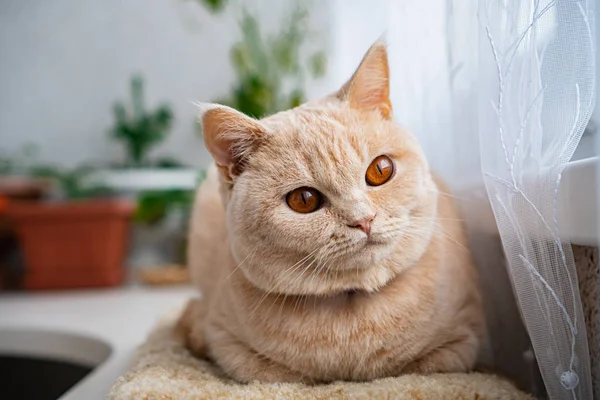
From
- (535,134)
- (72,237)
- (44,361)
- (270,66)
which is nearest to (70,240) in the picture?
(72,237)

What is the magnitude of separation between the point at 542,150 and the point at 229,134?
47 centimetres

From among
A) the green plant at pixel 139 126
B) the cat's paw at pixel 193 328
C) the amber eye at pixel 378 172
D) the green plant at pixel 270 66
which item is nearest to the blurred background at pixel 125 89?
the green plant at pixel 139 126

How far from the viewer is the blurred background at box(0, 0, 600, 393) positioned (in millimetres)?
2254

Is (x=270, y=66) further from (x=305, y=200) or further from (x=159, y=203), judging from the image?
(x=305, y=200)

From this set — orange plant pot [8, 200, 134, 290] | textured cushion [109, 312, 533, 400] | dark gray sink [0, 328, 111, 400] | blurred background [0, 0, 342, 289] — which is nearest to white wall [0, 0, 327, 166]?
blurred background [0, 0, 342, 289]

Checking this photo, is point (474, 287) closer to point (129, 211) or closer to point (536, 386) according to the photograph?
point (536, 386)

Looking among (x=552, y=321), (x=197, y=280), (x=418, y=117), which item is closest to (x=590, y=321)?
(x=552, y=321)

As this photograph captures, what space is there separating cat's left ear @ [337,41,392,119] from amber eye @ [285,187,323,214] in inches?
7.6

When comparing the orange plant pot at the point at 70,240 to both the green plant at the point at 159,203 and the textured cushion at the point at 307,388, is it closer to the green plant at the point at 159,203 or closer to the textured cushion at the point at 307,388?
the green plant at the point at 159,203

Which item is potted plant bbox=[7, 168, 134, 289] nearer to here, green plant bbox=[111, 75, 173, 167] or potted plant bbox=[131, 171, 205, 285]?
potted plant bbox=[131, 171, 205, 285]

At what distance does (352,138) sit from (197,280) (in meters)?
0.67

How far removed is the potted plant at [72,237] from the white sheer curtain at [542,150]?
6.19 ft

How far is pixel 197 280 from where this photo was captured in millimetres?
1272

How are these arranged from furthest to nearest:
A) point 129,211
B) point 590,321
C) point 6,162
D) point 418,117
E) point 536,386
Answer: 1. point 6,162
2. point 129,211
3. point 418,117
4. point 536,386
5. point 590,321
